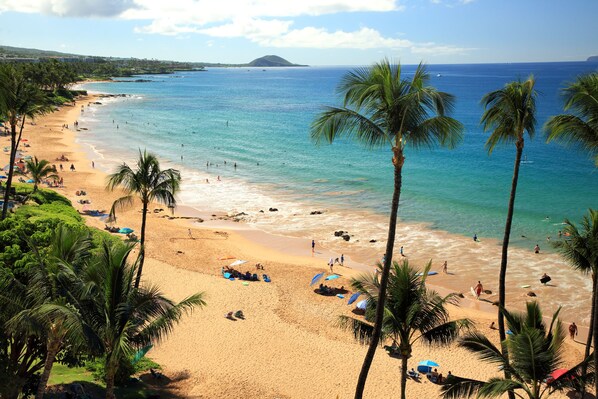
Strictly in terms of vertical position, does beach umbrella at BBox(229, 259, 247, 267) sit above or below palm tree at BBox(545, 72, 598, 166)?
below

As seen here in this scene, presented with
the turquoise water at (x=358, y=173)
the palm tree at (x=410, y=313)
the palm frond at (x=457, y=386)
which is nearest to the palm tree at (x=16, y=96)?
the palm tree at (x=410, y=313)

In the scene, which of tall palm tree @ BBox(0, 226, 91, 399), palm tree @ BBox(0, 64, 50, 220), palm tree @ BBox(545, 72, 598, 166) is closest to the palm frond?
palm tree @ BBox(545, 72, 598, 166)

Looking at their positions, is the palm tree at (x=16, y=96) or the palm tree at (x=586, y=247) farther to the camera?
the palm tree at (x=16, y=96)

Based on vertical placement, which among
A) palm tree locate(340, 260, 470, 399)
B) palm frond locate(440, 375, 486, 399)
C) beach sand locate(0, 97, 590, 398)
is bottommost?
beach sand locate(0, 97, 590, 398)

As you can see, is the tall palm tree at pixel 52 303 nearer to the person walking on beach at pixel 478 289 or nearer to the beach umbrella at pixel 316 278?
the beach umbrella at pixel 316 278

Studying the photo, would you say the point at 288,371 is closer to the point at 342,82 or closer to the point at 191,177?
the point at 342,82

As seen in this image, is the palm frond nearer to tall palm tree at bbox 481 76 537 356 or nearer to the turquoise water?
tall palm tree at bbox 481 76 537 356

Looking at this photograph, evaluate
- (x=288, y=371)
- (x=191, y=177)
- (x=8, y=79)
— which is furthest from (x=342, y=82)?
(x=191, y=177)
